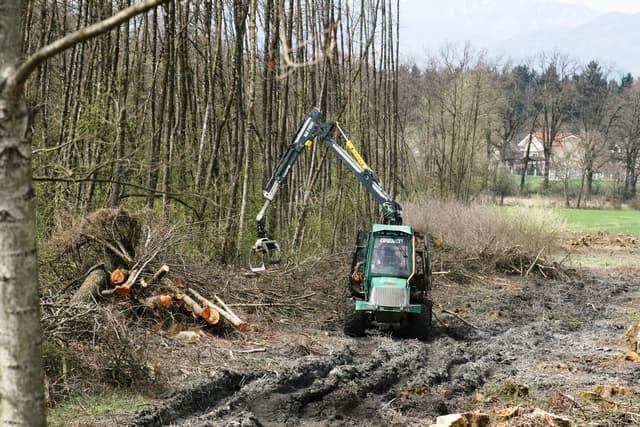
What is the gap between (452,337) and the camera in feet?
44.7

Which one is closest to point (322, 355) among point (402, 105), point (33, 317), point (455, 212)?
point (33, 317)

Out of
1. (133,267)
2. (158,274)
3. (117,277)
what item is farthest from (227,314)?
(117,277)

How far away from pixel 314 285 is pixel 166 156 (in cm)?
399

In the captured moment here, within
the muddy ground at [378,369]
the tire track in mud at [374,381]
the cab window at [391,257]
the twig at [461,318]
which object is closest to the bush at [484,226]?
→ the muddy ground at [378,369]

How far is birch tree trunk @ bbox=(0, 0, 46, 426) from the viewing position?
110 inches

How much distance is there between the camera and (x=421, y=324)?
41.0 ft

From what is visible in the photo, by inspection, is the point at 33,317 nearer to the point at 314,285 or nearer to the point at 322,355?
the point at 322,355

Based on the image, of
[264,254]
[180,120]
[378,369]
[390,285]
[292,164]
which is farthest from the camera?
[180,120]

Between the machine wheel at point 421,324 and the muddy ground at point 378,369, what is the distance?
0.21 m

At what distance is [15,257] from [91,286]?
7686mm

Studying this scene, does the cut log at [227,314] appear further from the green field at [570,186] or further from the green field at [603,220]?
the green field at [570,186]

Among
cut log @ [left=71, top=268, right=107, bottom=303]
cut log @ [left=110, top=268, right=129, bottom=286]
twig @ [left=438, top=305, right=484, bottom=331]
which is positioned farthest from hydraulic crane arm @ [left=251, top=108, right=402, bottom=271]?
cut log @ [left=71, top=268, right=107, bottom=303]

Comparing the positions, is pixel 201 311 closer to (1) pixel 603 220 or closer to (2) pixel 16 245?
(2) pixel 16 245

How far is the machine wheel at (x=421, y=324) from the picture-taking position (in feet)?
40.7
